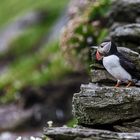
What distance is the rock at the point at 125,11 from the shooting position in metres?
26.0

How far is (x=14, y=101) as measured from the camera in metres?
40.2

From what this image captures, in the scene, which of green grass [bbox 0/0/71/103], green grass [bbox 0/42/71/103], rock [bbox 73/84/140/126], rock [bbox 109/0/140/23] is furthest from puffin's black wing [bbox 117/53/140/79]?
green grass [bbox 0/0/71/103]

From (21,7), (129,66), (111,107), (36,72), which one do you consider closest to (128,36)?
(129,66)

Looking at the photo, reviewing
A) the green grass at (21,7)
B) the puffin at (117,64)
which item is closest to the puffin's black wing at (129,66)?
the puffin at (117,64)

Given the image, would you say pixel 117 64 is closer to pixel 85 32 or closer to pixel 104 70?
pixel 104 70

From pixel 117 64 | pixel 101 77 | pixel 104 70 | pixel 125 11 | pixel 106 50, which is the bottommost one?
pixel 101 77

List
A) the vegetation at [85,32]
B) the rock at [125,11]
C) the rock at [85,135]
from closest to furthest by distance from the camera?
the rock at [85,135], the rock at [125,11], the vegetation at [85,32]

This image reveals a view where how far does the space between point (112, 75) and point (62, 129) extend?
3.10 m

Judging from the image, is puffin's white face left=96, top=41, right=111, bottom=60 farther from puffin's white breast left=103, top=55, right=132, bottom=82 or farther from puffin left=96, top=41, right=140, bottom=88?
puffin's white breast left=103, top=55, right=132, bottom=82

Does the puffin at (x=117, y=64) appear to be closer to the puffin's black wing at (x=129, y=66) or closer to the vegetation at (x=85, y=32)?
the puffin's black wing at (x=129, y=66)

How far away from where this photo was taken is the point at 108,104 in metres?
17.4

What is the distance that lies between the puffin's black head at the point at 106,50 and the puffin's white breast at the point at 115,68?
0.51 feet

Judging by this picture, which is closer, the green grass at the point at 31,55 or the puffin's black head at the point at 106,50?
the puffin's black head at the point at 106,50

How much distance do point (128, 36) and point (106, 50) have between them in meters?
5.15
